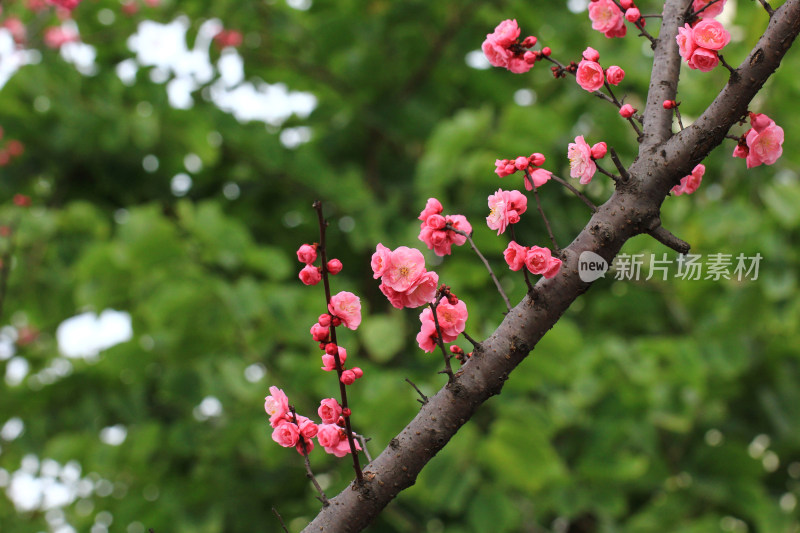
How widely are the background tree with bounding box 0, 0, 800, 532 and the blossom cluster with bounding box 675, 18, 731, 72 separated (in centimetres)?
188

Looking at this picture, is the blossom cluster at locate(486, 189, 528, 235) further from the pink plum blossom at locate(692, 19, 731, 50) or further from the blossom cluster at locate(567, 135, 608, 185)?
the pink plum blossom at locate(692, 19, 731, 50)

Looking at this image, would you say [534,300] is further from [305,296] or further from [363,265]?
[363,265]

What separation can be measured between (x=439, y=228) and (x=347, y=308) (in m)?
0.19

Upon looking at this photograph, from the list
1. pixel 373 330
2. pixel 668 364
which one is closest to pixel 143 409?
pixel 373 330

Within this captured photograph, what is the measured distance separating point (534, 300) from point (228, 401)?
2.75m

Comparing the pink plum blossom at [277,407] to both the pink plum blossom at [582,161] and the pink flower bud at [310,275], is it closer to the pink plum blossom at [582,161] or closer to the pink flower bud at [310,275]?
the pink flower bud at [310,275]

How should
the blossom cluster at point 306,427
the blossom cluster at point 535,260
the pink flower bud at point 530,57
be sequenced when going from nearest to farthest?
the blossom cluster at point 535,260 → the blossom cluster at point 306,427 → the pink flower bud at point 530,57

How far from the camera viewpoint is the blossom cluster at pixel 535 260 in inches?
39.9

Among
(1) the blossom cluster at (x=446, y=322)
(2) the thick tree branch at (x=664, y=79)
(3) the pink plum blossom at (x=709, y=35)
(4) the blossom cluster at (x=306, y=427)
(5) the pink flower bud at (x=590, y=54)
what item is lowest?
(4) the blossom cluster at (x=306, y=427)

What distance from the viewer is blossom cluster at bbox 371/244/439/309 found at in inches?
40.3

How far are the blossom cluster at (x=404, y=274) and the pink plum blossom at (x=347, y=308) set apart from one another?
0.14 feet

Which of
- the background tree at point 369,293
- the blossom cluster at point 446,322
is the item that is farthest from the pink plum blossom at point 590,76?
the background tree at point 369,293

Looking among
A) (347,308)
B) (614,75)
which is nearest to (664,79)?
(614,75)

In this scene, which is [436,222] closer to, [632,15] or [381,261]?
[381,261]
